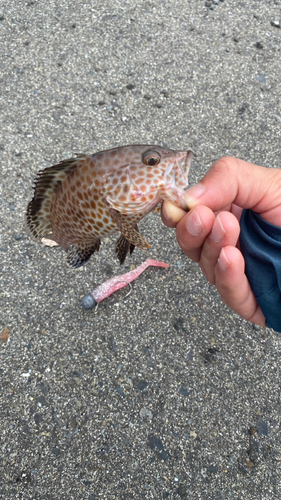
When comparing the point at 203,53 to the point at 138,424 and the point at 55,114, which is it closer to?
the point at 55,114

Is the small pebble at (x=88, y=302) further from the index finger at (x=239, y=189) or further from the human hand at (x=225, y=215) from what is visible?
the index finger at (x=239, y=189)

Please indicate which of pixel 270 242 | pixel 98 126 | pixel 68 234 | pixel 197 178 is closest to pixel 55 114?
pixel 98 126

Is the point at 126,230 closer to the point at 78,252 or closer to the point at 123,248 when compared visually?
the point at 123,248

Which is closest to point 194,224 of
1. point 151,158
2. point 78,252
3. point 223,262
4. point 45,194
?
point 223,262

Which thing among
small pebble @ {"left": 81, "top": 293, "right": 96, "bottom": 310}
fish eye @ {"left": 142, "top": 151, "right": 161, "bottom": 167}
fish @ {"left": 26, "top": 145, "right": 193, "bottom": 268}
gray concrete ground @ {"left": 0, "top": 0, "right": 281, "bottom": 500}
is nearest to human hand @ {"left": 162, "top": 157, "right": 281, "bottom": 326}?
fish @ {"left": 26, "top": 145, "right": 193, "bottom": 268}

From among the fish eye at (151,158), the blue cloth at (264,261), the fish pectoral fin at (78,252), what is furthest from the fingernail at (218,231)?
the fish pectoral fin at (78,252)
